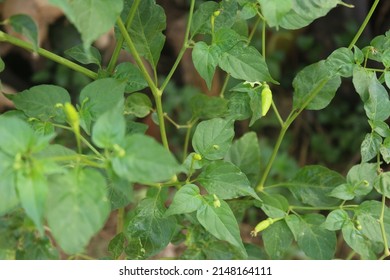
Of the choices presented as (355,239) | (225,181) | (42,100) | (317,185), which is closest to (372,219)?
(355,239)

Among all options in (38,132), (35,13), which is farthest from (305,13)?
(35,13)

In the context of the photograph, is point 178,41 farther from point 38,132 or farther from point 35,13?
point 38,132

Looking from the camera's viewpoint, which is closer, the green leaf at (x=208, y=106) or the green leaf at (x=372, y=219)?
the green leaf at (x=372, y=219)

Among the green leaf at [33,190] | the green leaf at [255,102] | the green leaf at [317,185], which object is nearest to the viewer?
the green leaf at [33,190]

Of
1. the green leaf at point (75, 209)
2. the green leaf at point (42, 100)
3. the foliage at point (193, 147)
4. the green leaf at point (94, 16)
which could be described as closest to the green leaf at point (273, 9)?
the foliage at point (193, 147)

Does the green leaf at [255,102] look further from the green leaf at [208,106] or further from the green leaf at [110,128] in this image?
the green leaf at [110,128]

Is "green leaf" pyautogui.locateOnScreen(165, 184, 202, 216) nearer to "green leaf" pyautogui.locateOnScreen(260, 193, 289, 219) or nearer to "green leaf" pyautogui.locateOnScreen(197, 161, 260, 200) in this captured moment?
"green leaf" pyautogui.locateOnScreen(197, 161, 260, 200)

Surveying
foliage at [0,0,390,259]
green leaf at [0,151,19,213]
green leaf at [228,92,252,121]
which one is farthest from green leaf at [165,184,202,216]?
green leaf at [0,151,19,213]
